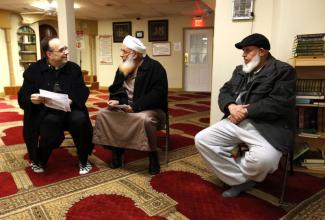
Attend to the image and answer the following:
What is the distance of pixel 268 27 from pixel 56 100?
206 centimetres

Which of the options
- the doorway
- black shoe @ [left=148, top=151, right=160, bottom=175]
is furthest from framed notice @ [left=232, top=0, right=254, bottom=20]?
the doorway

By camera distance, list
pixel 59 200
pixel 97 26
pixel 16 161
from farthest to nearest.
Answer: pixel 97 26
pixel 16 161
pixel 59 200

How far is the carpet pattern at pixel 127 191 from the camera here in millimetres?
1733

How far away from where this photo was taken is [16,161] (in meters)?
2.61

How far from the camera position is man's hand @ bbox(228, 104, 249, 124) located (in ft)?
6.15

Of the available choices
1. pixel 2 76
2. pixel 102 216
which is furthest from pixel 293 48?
pixel 2 76

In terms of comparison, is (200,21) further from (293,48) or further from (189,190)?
(189,190)

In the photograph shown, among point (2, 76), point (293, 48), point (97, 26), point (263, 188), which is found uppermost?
point (97, 26)

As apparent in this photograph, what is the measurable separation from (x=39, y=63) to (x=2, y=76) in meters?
6.02

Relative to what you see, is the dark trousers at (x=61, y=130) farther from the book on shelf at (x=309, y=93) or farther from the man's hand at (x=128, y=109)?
the book on shelf at (x=309, y=93)

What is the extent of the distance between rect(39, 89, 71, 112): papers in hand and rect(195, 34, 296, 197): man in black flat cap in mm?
1126

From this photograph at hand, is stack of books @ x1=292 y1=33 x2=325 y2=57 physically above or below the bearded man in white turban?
above

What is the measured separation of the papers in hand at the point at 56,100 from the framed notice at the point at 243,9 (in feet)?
5.85

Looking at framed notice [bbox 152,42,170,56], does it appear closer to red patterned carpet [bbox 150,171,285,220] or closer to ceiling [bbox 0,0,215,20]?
ceiling [bbox 0,0,215,20]
